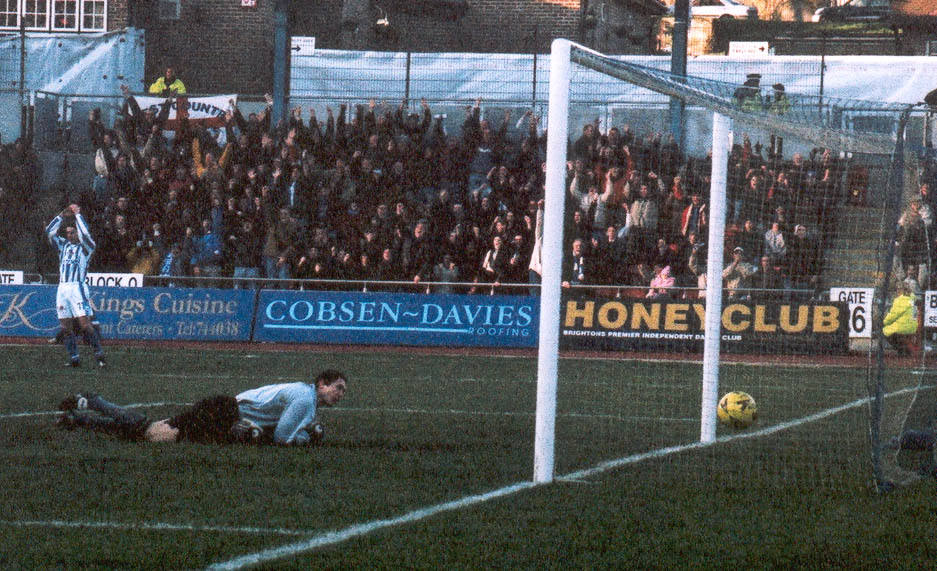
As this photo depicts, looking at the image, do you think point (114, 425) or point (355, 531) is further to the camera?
point (114, 425)

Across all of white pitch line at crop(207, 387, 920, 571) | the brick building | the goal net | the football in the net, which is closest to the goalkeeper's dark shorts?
the goal net

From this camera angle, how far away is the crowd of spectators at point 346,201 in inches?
966

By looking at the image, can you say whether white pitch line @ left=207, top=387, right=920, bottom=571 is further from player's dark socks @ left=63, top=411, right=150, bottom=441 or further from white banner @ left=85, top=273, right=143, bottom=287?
white banner @ left=85, top=273, right=143, bottom=287

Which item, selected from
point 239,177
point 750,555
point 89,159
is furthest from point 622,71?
point 89,159

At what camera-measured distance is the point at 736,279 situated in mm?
20516

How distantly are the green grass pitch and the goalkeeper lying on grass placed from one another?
0.15 m

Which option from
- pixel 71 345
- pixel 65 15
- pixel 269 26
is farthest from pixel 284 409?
pixel 65 15

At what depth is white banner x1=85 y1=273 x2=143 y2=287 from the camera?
85.0 ft

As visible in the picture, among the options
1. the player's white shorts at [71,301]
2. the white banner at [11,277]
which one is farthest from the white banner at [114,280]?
the player's white shorts at [71,301]

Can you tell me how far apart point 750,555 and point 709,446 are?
4.58 m

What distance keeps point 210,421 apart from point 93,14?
26.7m

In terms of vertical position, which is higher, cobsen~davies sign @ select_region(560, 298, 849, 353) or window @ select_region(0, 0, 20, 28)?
window @ select_region(0, 0, 20, 28)

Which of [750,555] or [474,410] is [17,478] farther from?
[474,410]

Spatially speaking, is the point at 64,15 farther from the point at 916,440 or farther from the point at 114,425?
the point at 916,440
